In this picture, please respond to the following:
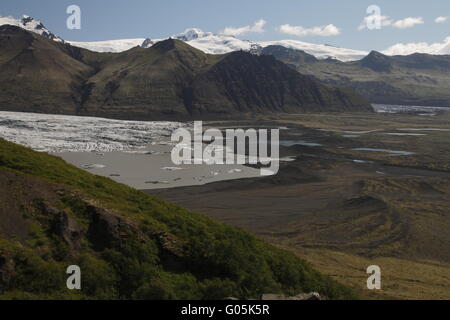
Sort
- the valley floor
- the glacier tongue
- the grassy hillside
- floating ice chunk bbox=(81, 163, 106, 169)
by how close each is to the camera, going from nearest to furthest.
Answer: the grassy hillside → the valley floor → floating ice chunk bbox=(81, 163, 106, 169) → the glacier tongue

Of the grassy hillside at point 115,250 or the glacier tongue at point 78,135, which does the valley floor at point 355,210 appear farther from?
the glacier tongue at point 78,135

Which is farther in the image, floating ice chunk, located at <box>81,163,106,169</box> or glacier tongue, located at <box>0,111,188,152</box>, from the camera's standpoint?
glacier tongue, located at <box>0,111,188,152</box>

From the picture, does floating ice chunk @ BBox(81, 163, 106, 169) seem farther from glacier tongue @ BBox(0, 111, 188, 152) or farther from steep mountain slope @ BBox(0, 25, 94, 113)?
steep mountain slope @ BBox(0, 25, 94, 113)

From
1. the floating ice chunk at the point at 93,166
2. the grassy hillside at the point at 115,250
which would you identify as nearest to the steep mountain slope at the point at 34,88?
the floating ice chunk at the point at 93,166

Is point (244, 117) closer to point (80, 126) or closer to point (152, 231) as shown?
point (80, 126)

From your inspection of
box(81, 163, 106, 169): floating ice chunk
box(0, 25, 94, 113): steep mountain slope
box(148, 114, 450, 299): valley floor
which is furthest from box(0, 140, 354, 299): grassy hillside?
box(0, 25, 94, 113): steep mountain slope

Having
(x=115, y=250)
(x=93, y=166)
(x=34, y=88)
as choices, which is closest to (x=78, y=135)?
(x=93, y=166)

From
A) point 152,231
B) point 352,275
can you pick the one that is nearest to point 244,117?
point 352,275

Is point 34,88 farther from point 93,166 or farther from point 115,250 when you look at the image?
point 115,250
